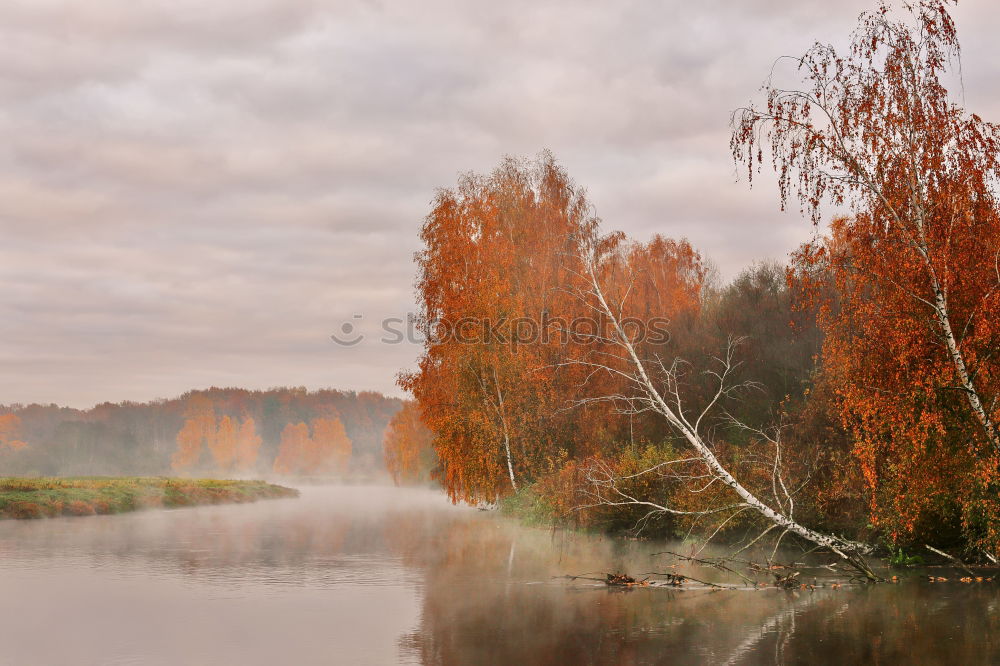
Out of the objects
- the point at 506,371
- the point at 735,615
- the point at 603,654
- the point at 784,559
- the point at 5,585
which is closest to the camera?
the point at 603,654

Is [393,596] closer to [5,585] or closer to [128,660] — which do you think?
[128,660]

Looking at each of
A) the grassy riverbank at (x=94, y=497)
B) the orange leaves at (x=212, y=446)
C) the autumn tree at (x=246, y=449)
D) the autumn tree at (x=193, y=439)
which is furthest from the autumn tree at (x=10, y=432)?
the grassy riverbank at (x=94, y=497)

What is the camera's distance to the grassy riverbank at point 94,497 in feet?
149

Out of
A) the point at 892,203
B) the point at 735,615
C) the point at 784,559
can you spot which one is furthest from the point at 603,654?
the point at 784,559

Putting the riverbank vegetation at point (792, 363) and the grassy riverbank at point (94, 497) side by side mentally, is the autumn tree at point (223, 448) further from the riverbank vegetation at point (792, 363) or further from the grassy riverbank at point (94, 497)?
the riverbank vegetation at point (792, 363)

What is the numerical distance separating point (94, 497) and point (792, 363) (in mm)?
39238

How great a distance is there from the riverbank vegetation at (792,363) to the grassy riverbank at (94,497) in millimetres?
21188

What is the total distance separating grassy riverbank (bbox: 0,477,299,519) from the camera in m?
45.5

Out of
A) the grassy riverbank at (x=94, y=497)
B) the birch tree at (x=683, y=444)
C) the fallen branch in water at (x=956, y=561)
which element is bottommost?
the grassy riverbank at (x=94, y=497)

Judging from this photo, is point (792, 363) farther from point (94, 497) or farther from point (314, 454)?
point (314, 454)

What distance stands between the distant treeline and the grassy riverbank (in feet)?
188

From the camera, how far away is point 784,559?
73.6ft

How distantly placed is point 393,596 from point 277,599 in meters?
2.27

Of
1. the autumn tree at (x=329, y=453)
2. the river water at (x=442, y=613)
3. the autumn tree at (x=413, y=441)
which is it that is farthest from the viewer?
the autumn tree at (x=329, y=453)
